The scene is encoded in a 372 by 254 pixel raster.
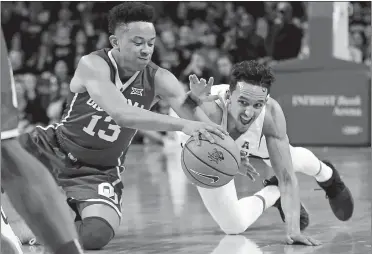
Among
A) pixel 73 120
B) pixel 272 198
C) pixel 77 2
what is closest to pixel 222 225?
pixel 272 198

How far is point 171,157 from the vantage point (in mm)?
10328

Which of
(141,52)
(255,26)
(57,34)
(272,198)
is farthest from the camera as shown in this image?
(57,34)

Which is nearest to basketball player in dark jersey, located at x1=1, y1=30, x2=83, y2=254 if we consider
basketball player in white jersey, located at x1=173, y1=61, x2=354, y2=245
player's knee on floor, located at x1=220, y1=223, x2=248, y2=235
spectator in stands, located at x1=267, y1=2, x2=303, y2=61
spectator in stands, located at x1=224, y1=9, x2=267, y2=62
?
basketball player in white jersey, located at x1=173, y1=61, x2=354, y2=245

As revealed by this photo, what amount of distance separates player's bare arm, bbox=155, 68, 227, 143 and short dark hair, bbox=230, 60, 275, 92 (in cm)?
34

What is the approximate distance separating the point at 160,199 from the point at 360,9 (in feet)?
26.6

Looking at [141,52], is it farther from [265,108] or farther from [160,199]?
[160,199]

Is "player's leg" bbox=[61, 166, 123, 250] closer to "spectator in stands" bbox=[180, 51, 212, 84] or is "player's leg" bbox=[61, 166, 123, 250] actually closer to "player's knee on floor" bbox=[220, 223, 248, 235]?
"player's knee on floor" bbox=[220, 223, 248, 235]

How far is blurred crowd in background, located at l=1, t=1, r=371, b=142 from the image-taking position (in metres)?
12.7

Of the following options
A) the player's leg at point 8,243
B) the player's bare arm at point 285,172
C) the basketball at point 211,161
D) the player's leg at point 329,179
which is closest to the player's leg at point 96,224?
the basketball at point 211,161

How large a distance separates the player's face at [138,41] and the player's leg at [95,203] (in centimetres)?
72

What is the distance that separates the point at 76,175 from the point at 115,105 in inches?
33.4

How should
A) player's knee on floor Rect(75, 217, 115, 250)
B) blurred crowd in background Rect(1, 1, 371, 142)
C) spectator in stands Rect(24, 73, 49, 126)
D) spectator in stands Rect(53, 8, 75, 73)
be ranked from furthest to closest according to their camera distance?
spectator in stands Rect(53, 8, 75, 73)
spectator in stands Rect(24, 73, 49, 126)
blurred crowd in background Rect(1, 1, 371, 142)
player's knee on floor Rect(75, 217, 115, 250)

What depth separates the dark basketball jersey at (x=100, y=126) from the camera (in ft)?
15.0

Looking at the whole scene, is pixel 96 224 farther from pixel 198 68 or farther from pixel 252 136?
pixel 198 68
